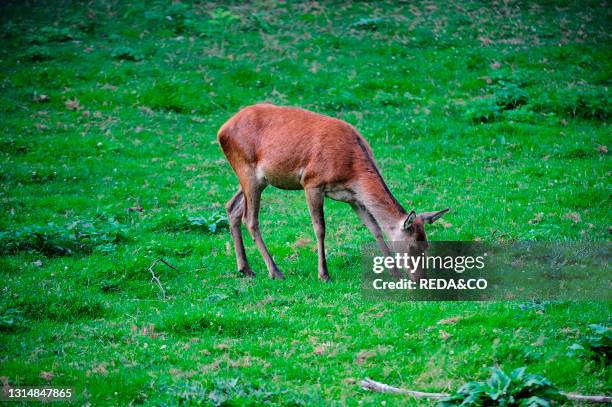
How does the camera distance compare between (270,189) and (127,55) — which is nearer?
(270,189)

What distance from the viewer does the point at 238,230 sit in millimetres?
10531

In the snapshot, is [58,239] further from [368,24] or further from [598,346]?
[368,24]

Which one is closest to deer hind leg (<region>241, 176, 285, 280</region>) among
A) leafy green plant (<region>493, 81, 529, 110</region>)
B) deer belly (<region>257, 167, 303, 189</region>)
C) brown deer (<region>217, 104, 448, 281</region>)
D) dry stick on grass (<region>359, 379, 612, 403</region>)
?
brown deer (<region>217, 104, 448, 281</region>)

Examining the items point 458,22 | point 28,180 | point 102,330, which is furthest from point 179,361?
point 458,22

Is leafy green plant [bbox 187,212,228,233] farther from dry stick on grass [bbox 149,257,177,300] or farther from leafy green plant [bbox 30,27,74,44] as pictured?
leafy green plant [bbox 30,27,74,44]

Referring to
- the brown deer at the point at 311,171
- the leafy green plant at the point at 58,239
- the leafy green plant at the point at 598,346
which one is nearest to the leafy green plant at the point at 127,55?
the leafy green plant at the point at 58,239

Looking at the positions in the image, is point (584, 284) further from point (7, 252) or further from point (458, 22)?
point (458, 22)

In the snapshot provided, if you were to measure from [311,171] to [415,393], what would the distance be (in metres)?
3.94

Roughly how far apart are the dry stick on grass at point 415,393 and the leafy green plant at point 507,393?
28cm

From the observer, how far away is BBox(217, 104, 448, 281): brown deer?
9531 millimetres

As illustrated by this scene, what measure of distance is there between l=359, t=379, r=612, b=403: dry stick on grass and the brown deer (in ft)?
9.09

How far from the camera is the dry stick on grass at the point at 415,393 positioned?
6.36 m

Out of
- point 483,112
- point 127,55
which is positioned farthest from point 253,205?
point 127,55

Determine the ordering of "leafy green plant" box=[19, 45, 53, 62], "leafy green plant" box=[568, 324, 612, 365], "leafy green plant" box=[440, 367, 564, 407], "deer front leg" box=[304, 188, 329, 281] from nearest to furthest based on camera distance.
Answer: "leafy green plant" box=[440, 367, 564, 407]
"leafy green plant" box=[568, 324, 612, 365]
"deer front leg" box=[304, 188, 329, 281]
"leafy green plant" box=[19, 45, 53, 62]
